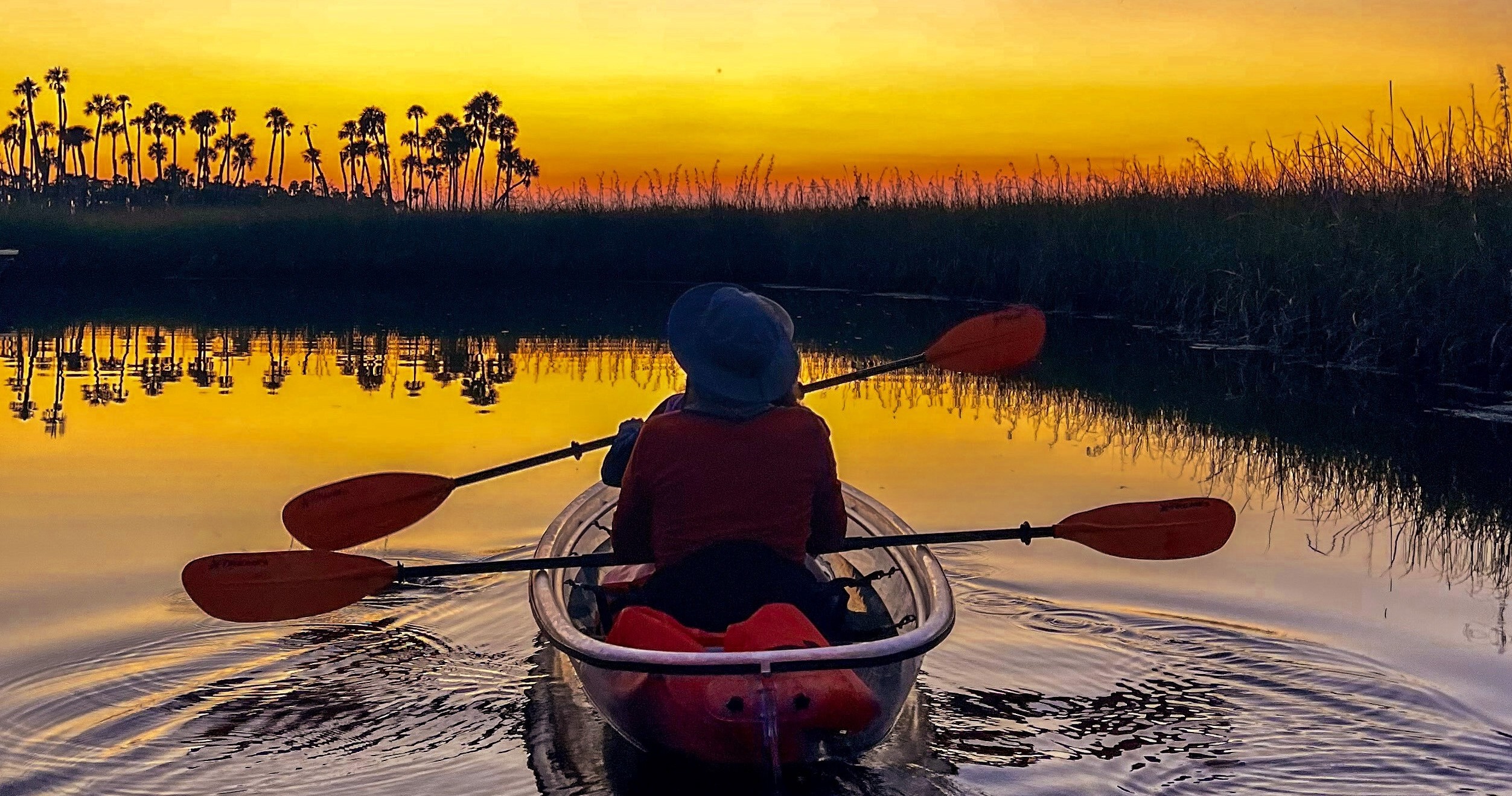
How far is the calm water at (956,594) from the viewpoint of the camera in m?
4.32

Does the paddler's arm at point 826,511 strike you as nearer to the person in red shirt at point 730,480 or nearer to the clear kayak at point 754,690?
the person in red shirt at point 730,480

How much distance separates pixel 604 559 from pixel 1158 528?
1863 millimetres

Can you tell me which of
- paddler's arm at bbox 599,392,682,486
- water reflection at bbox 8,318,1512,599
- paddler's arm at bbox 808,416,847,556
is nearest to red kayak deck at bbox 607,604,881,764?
paddler's arm at bbox 808,416,847,556

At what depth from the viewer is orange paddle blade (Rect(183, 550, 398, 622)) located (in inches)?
183

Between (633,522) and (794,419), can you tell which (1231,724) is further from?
(633,522)

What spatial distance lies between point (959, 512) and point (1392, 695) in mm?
2927

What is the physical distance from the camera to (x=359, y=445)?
30.9 feet

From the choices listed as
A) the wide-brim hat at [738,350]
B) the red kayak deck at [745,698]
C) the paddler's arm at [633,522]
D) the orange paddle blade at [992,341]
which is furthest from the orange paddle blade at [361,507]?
the orange paddle blade at [992,341]

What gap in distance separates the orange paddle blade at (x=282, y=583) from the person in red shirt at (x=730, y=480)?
3.09ft

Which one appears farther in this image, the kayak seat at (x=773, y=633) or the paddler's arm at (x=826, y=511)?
the paddler's arm at (x=826, y=511)

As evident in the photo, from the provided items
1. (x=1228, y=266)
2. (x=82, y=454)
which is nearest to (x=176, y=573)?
(x=82, y=454)

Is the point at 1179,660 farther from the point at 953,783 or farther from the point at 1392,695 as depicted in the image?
the point at 953,783

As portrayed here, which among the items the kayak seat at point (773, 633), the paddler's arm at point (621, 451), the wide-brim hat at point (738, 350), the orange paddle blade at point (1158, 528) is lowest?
the kayak seat at point (773, 633)

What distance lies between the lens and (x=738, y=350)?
4207mm
